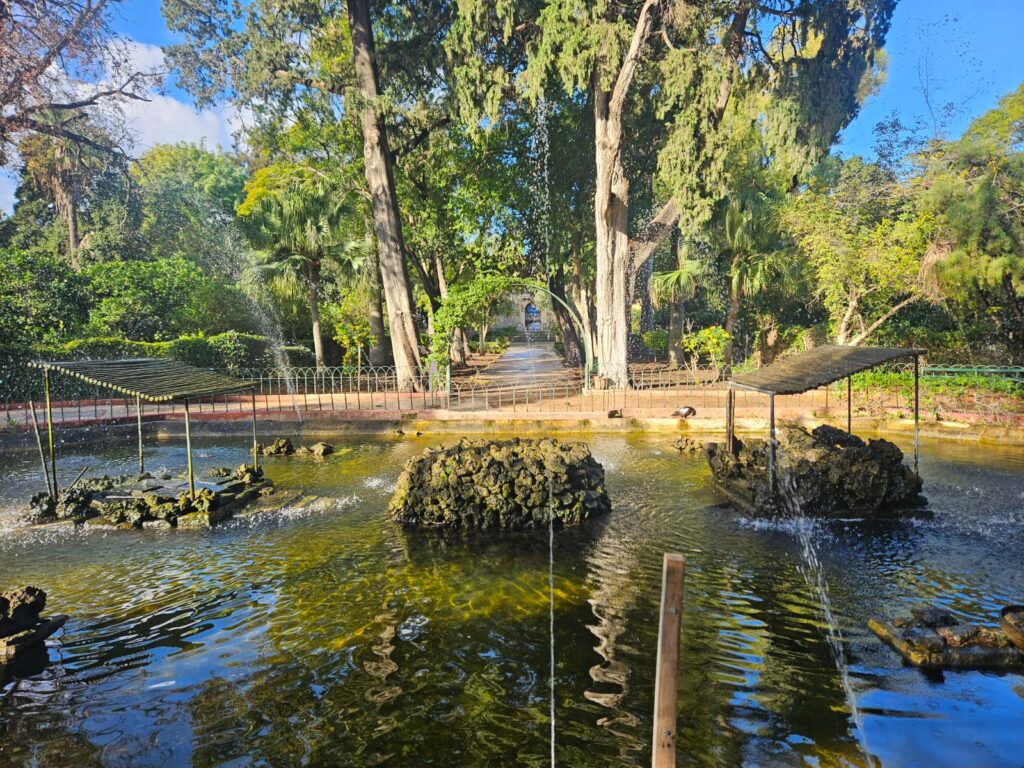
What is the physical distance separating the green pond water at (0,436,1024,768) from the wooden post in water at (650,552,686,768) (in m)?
0.94

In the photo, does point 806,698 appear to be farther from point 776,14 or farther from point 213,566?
point 776,14

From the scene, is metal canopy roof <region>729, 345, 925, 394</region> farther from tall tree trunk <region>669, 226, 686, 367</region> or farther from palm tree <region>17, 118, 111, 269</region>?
palm tree <region>17, 118, 111, 269</region>

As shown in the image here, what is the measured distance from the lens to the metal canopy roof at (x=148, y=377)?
9.34 m

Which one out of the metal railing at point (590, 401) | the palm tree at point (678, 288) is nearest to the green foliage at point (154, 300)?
the metal railing at point (590, 401)

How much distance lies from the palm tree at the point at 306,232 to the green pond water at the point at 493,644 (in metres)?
17.1

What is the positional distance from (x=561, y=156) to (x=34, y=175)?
1141 inches

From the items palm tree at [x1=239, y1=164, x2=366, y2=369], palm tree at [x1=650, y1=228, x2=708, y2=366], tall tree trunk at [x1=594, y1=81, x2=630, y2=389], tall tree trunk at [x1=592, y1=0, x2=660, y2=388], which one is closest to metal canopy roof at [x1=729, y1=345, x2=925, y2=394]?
tall tree trunk at [x1=592, y1=0, x2=660, y2=388]

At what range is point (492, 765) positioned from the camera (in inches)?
169

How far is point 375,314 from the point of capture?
2812 centimetres

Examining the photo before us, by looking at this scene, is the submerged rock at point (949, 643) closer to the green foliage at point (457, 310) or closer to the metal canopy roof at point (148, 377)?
the metal canopy roof at point (148, 377)

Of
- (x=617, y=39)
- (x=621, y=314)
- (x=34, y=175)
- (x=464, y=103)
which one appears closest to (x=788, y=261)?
(x=621, y=314)

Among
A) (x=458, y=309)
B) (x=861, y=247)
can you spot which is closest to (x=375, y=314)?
(x=458, y=309)

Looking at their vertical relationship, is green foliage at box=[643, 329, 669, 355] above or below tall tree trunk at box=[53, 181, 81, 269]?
below

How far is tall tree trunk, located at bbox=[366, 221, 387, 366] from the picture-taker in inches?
1067
